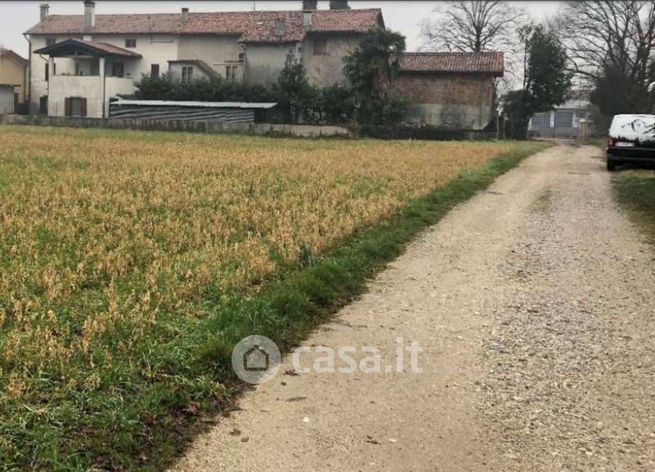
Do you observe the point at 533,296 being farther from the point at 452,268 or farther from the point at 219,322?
the point at 219,322

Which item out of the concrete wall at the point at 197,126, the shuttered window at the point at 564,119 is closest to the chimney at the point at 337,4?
the concrete wall at the point at 197,126

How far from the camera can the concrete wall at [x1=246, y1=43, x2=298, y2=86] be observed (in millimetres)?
55219

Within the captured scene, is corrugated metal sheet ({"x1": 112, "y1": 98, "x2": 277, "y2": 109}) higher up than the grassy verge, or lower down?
higher up

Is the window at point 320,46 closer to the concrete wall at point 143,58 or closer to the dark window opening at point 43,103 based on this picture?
the concrete wall at point 143,58

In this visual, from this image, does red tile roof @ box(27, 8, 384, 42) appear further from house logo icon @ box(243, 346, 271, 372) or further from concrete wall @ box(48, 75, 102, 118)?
house logo icon @ box(243, 346, 271, 372)

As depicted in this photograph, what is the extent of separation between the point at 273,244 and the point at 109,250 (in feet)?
6.22

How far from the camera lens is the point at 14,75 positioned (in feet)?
211

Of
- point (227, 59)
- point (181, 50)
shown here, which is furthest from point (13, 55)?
point (227, 59)

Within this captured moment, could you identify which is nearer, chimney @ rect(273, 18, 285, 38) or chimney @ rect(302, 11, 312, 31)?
chimney @ rect(273, 18, 285, 38)

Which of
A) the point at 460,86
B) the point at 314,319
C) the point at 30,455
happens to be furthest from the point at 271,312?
the point at 460,86

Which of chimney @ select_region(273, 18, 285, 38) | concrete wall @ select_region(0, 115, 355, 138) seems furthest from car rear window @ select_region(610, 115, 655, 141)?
chimney @ select_region(273, 18, 285, 38)

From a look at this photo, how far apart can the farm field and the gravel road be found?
0.38 meters

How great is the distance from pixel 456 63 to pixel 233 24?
63.2ft

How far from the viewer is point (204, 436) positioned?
382cm
